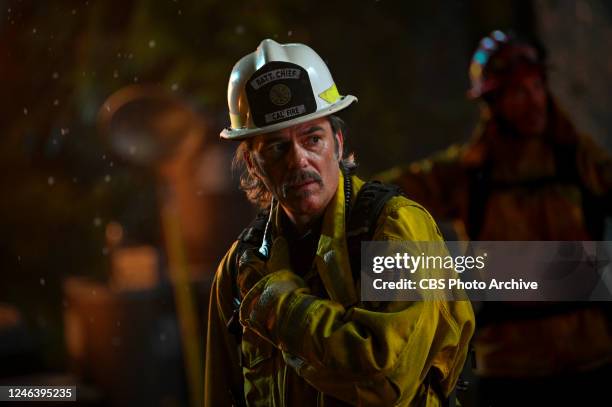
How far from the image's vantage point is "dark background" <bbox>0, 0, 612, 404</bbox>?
15.8ft

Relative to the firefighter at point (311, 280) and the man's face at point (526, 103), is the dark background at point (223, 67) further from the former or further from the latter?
the firefighter at point (311, 280)

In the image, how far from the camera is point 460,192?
3434mm

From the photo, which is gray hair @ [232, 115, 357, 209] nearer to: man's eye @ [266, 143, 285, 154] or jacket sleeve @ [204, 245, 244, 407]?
man's eye @ [266, 143, 285, 154]

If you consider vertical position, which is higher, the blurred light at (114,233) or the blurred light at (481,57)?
the blurred light at (481,57)

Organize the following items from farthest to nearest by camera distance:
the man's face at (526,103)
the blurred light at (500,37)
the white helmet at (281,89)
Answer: the blurred light at (500,37)
the man's face at (526,103)
the white helmet at (281,89)

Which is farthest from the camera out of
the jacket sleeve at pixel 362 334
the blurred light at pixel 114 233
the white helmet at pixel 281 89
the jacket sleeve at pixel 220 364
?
the blurred light at pixel 114 233

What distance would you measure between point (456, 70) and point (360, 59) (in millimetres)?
663

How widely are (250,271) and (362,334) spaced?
1.11ft

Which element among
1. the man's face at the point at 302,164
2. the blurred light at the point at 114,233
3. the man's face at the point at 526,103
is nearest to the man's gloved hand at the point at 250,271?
the man's face at the point at 302,164

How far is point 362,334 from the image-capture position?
1736mm

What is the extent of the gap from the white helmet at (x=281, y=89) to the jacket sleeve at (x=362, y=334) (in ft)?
0.94

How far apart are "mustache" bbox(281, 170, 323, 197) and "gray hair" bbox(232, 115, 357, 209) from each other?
0.38ft

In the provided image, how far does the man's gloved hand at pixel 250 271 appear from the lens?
1.96 m

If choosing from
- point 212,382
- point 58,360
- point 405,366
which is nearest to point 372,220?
point 405,366
